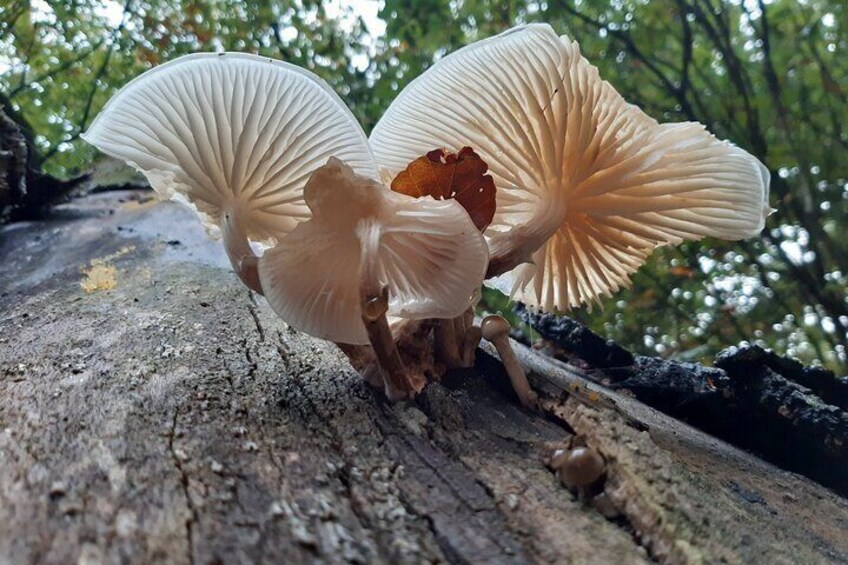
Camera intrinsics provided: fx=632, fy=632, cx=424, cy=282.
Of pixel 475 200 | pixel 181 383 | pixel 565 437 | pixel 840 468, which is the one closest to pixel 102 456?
pixel 181 383

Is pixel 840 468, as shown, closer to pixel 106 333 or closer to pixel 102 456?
pixel 102 456

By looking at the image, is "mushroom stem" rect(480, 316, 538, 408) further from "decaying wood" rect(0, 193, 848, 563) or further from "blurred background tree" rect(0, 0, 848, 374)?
"blurred background tree" rect(0, 0, 848, 374)

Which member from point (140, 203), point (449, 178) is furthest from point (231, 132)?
point (140, 203)

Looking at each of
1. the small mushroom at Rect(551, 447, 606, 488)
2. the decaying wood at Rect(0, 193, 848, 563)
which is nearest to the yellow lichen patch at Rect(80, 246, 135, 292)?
the decaying wood at Rect(0, 193, 848, 563)

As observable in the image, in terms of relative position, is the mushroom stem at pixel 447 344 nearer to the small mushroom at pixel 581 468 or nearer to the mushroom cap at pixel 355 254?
the mushroom cap at pixel 355 254

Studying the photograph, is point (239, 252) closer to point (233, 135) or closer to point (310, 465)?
point (233, 135)

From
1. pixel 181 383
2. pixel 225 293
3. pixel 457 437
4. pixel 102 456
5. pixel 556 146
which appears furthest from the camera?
pixel 225 293
